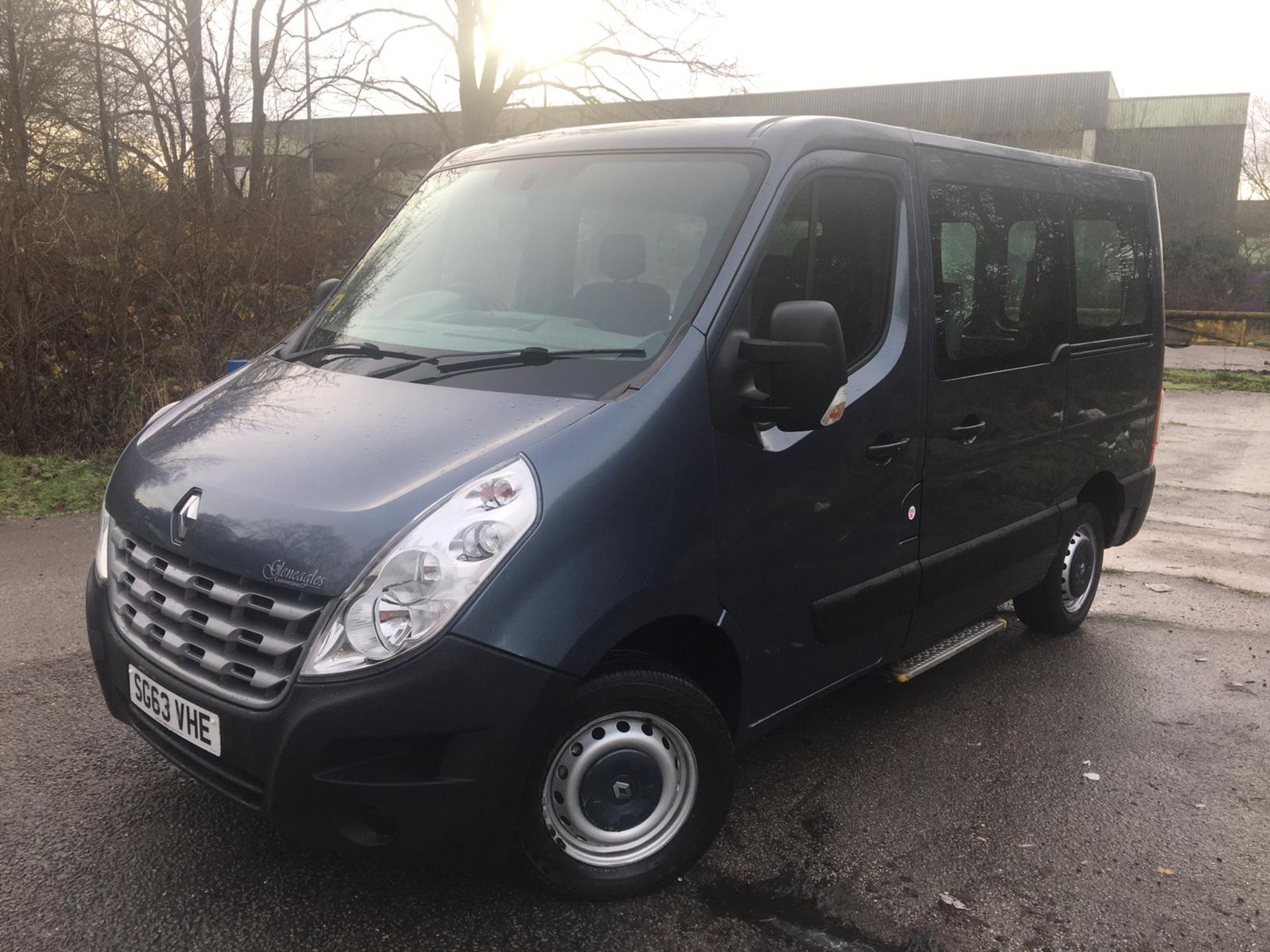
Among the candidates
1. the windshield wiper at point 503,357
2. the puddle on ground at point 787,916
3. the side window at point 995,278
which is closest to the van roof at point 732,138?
the side window at point 995,278

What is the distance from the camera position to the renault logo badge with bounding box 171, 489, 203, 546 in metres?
2.64

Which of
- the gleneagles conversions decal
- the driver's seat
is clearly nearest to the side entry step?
the driver's seat

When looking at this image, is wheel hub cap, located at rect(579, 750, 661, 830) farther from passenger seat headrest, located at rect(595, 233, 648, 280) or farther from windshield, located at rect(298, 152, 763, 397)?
passenger seat headrest, located at rect(595, 233, 648, 280)

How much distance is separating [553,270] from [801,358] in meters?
0.94

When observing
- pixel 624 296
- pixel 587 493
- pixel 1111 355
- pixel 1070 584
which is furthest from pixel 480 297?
pixel 1070 584

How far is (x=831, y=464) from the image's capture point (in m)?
3.23

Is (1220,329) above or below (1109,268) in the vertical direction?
below

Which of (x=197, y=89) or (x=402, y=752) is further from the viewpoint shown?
(x=197, y=89)

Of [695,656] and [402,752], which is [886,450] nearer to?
[695,656]

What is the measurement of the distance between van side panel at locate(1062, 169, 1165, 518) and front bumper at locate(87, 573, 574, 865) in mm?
3096

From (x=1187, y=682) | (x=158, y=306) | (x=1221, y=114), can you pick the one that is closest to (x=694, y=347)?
(x=1187, y=682)

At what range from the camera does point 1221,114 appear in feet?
123

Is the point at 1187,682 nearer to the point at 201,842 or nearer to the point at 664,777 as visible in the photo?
the point at 664,777

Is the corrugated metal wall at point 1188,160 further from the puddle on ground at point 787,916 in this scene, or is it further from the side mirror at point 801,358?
the puddle on ground at point 787,916
